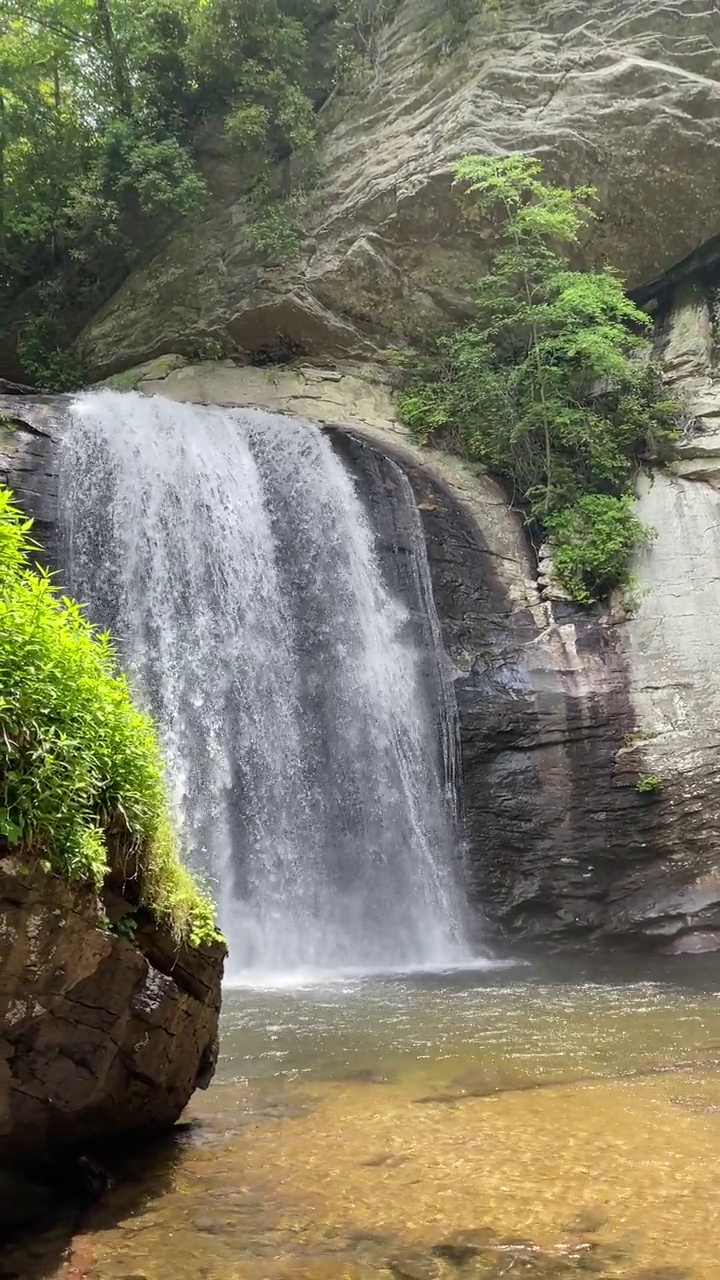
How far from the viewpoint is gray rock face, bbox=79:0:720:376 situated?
15.6 m

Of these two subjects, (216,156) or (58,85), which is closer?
(216,156)

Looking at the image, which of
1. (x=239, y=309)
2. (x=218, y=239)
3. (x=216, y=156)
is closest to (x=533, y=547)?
(x=239, y=309)

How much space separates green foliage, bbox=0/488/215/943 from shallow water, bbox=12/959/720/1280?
1113mm

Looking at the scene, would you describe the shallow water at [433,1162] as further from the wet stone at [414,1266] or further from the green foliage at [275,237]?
the green foliage at [275,237]

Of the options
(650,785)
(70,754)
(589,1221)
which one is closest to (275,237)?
(650,785)

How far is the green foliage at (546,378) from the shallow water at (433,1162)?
9197 mm

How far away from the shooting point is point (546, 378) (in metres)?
15.2

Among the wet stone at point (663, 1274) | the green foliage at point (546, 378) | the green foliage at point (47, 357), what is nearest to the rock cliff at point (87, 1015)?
the wet stone at point (663, 1274)

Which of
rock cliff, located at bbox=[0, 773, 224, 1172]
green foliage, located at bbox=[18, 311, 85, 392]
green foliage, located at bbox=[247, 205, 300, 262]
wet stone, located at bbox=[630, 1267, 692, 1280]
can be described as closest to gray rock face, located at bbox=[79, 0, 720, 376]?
green foliage, located at bbox=[247, 205, 300, 262]

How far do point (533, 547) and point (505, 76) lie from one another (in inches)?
345

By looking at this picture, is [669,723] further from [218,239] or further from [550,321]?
[218,239]

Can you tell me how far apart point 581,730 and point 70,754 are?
958cm

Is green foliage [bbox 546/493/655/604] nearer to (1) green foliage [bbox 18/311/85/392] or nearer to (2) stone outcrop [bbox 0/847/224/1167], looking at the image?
(1) green foliage [bbox 18/311/85/392]

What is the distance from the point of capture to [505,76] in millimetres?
16109
